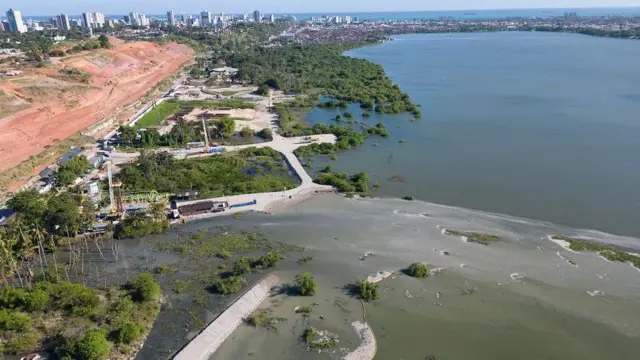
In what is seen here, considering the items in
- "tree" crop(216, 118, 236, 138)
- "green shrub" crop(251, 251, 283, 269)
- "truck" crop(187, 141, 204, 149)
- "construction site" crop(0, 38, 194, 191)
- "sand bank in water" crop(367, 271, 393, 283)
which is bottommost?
"sand bank in water" crop(367, 271, 393, 283)

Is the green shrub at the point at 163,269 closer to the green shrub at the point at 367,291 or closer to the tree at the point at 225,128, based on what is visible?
the green shrub at the point at 367,291

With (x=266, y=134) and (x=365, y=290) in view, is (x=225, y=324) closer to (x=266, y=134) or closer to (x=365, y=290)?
Answer: (x=365, y=290)

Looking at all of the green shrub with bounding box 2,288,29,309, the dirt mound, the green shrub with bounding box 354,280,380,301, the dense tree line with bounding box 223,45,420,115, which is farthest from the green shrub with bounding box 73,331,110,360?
the dense tree line with bounding box 223,45,420,115

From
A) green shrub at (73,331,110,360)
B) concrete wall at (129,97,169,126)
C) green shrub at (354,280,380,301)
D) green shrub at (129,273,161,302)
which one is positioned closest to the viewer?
green shrub at (73,331,110,360)

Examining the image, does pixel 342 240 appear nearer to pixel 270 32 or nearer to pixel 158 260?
pixel 158 260

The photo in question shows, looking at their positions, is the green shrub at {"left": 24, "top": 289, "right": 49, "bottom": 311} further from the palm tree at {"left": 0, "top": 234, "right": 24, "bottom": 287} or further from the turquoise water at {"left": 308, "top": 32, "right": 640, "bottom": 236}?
the turquoise water at {"left": 308, "top": 32, "right": 640, "bottom": 236}

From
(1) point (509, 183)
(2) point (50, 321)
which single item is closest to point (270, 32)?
(1) point (509, 183)

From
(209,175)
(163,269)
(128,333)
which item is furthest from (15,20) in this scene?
(128,333)

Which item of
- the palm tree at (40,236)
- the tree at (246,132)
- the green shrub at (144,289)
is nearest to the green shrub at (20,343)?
the green shrub at (144,289)
